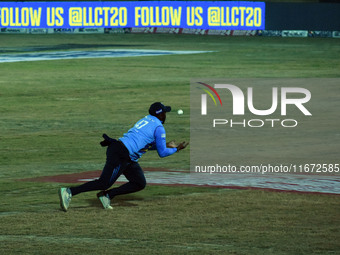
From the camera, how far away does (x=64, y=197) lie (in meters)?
11.9

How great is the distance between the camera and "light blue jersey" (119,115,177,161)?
11750mm

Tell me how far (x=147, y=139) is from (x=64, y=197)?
1.32 meters

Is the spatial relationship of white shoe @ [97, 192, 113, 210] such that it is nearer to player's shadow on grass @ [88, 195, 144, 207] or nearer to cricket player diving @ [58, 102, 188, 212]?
cricket player diving @ [58, 102, 188, 212]

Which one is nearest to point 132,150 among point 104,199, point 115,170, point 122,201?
point 115,170

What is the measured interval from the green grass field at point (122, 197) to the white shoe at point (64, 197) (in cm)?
11

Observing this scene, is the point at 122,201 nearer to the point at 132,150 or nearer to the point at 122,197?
the point at 122,197

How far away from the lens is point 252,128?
2164 centimetres

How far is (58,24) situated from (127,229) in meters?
55.8

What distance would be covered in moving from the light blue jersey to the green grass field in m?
0.85

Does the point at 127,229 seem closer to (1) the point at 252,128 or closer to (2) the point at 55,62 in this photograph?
(1) the point at 252,128

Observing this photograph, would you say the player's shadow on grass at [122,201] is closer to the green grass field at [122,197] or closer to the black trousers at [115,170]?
the green grass field at [122,197]

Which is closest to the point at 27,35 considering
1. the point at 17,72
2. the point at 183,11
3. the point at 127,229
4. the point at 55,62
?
the point at 183,11

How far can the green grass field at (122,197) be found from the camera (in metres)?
10.5

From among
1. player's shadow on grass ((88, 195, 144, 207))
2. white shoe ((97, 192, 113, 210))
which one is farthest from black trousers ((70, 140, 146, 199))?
player's shadow on grass ((88, 195, 144, 207))
